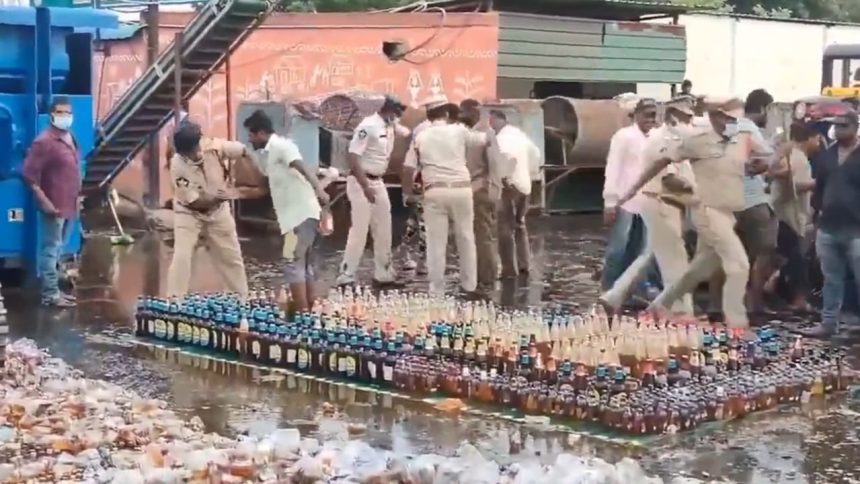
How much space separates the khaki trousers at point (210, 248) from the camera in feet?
35.3

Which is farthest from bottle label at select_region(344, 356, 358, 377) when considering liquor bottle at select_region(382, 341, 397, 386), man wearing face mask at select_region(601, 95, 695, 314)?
man wearing face mask at select_region(601, 95, 695, 314)

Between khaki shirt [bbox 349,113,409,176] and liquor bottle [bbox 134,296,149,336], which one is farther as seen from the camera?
khaki shirt [bbox 349,113,409,176]

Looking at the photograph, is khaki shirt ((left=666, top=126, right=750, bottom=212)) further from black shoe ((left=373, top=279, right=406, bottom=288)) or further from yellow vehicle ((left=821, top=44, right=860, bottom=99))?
yellow vehicle ((left=821, top=44, right=860, bottom=99))

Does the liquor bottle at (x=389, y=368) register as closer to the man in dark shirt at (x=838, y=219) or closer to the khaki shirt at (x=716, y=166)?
the khaki shirt at (x=716, y=166)

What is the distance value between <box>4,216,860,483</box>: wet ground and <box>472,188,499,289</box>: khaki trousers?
1.17 meters

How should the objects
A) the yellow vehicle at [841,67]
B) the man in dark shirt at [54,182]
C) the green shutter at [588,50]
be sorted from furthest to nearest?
the yellow vehicle at [841,67], the green shutter at [588,50], the man in dark shirt at [54,182]

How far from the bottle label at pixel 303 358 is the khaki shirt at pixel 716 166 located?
3212 millimetres

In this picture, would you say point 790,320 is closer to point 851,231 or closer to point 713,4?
point 851,231

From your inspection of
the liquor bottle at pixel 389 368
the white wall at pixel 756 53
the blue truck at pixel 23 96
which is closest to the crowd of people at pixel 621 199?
the blue truck at pixel 23 96

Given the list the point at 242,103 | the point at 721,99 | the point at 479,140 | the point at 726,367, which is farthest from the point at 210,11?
the point at 726,367

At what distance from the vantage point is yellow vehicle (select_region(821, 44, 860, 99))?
2534 centimetres

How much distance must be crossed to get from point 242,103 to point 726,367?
13217 millimetres

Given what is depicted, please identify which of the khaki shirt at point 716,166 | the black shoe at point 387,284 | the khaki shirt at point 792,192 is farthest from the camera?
the black shoe at point 387,284

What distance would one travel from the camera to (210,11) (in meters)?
16.8
